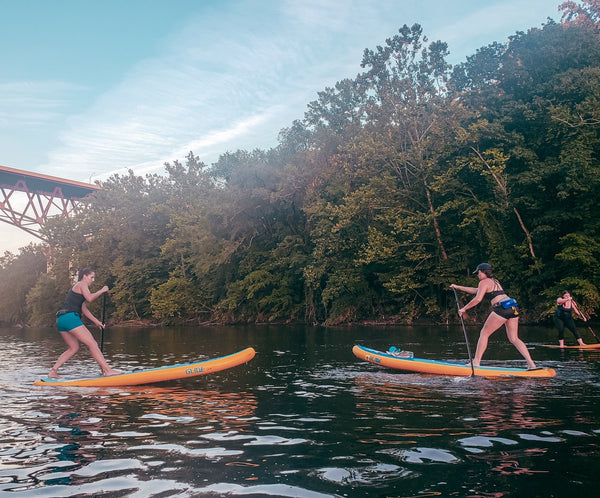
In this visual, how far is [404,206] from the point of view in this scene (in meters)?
33.6

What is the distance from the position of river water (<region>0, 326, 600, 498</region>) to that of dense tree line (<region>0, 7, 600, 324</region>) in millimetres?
18726

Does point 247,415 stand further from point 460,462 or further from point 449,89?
point 449,89

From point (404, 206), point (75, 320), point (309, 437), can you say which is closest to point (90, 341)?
point (75, 320)

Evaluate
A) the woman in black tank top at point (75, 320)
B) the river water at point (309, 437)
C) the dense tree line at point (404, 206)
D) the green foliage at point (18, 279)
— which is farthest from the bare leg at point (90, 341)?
the green foliage at point (18, 279)

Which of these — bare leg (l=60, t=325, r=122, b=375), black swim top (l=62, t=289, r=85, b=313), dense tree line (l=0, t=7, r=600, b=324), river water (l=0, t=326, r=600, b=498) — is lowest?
river water (l=0, t=326, r=600, b=498)

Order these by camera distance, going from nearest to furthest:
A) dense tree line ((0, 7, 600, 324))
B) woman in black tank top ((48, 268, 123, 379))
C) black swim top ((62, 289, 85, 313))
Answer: woman in black tank top ((48, 268, 123, 379)) → black swim top ((62, 289, 85, 313)) → dense tree line ((0, 7, 600, 324))

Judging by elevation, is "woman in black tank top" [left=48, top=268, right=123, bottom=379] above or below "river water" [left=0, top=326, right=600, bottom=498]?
above

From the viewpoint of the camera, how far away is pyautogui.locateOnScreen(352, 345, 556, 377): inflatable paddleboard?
10.1 meters

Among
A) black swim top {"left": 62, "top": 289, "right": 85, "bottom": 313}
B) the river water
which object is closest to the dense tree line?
the river water

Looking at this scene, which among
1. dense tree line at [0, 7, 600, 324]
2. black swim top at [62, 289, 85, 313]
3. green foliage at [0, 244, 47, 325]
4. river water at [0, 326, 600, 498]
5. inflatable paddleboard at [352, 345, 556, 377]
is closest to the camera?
river water at [0, 326, 600, 498]

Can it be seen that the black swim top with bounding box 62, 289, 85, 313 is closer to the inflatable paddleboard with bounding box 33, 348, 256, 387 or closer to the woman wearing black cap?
the inflatable paddleboard with bounding box 33, 348, 256, 387

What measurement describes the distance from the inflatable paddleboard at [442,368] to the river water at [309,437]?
0.37 m

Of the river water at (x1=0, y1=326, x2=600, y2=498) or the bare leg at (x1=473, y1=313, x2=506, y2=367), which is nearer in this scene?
the river water at (x1=0, y1=326, x2=600, y2=498)

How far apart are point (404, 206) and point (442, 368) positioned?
23.5 m
